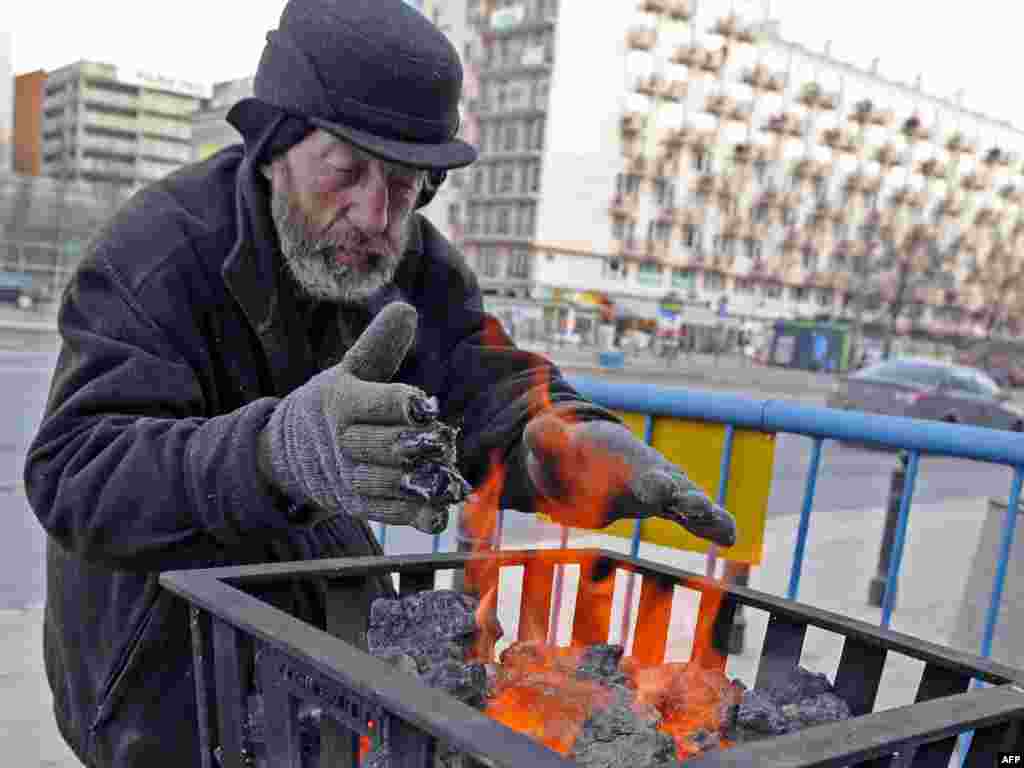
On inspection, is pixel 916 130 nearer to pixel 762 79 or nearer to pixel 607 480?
pixel 762 79

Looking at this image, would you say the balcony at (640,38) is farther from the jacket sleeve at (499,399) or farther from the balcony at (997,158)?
the jacket sleeve at (499,399)

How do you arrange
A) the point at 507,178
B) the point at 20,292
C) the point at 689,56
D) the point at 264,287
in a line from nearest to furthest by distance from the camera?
the point at 264,287, the point at 20,292, the point at 507,178, the point at 689,56

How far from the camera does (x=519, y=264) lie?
45.9 metres

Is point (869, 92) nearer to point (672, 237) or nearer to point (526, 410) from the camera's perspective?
point (672, 237)

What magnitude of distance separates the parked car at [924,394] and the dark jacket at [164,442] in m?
12.6

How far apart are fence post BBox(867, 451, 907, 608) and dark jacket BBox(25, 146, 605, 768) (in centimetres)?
360

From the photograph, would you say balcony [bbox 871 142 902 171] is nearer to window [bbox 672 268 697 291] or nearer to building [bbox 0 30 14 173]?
window [bbox 672 268 697 291]

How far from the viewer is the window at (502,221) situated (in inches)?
1843

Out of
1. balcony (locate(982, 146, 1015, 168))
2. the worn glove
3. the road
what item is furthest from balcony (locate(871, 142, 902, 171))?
the worn glove

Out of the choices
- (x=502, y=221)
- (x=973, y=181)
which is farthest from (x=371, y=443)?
(x=973, y=181)

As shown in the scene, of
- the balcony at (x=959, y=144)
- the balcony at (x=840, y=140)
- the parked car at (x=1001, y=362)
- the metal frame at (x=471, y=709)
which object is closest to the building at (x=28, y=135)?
the metal frame at (x=471, y=709)

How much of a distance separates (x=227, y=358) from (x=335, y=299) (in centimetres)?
21

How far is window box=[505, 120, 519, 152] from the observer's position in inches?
1838

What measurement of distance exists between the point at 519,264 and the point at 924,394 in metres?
33.2
